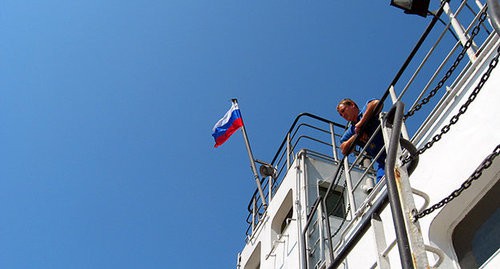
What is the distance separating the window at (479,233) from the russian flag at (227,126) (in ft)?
31.2

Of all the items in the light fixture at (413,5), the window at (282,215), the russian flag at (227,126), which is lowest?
the light fixture at (413,5)

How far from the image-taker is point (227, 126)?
1283cm

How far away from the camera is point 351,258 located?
15.2 ft

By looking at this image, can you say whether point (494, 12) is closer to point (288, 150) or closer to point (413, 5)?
point (413, 5)

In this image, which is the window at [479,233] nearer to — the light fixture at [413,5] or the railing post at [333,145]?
the light fixture at [413,5]

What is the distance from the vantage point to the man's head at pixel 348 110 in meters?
5.84

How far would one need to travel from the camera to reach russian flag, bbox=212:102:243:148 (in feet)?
41.7

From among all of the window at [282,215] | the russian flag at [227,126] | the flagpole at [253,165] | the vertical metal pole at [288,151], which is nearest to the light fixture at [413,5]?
the window at [282,215]

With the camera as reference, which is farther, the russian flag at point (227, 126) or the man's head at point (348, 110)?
the russian flag at point (227, 126)

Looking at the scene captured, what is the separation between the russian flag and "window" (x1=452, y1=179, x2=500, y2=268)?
31.2 ft

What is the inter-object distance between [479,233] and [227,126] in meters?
9.96

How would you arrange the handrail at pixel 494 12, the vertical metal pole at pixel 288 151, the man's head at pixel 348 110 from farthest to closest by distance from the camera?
the vertical metal pole at pixel 288 151 → the man's head at pixel 348 110 → the handrail at pixel 494 12

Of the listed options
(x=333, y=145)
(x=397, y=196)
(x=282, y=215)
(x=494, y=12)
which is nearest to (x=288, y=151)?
(x=333, y=145)

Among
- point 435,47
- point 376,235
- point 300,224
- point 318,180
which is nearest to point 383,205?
point 376,235
